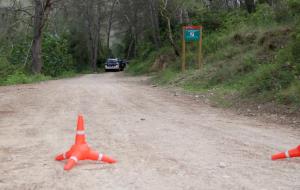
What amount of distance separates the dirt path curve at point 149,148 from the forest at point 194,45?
2675 mm

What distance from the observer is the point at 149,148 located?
24.5ft

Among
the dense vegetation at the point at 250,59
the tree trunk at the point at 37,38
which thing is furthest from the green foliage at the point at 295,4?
the tree trunk at the point at 37,38

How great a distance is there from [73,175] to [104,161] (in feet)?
2.38

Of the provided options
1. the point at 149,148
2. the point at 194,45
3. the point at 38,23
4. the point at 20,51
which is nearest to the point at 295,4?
the point at 149,148

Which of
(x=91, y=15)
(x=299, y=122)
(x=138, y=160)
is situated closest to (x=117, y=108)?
(x=299, y=122)

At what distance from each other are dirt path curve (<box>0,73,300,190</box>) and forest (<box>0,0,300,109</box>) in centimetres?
268

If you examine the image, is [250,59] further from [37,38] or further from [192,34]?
[37,38]

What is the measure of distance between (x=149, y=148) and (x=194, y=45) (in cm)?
2340

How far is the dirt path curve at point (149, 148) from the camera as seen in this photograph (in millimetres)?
5562

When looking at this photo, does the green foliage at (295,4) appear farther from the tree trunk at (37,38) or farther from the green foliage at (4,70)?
the tree trunk at (37,38)

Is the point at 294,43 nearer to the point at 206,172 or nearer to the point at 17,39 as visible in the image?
the point at 206,172

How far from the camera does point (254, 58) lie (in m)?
18.6

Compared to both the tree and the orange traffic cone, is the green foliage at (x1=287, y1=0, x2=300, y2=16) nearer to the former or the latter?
the orange traffic cone

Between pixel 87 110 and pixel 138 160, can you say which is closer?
pixel 138 160
